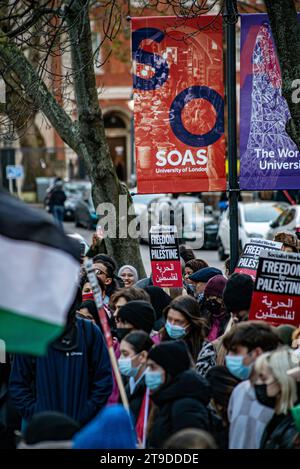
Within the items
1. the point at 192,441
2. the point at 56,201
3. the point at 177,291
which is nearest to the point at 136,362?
the point at 192,441

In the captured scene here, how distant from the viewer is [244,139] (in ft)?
36.6

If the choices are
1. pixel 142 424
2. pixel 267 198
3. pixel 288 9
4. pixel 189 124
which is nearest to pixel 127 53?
pixel 267 198

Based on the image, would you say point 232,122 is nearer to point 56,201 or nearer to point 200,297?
point 200,297

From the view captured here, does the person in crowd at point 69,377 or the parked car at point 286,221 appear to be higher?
the person in crowd at point 69,377

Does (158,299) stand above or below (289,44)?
below

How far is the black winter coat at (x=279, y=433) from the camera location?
5.51 meters

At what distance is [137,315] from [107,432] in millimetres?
2601

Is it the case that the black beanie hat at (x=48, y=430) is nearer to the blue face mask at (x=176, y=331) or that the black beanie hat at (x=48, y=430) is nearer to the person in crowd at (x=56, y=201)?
the blue face mask at (x=176, y=331)

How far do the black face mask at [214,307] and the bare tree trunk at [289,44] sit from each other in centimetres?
142

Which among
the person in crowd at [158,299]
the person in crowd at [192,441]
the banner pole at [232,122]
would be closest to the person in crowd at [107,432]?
the person in crowd at [192,441]

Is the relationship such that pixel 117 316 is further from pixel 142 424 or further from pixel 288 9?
pixel 288 9

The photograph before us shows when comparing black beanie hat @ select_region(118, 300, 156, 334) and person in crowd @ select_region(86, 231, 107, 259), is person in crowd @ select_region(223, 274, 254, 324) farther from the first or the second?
person in crowd @ select_region(86, 231, 107, 259)

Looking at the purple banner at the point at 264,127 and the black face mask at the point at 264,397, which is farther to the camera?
the purple banner at the point at 264,127

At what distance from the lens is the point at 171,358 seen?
6.01 metres
